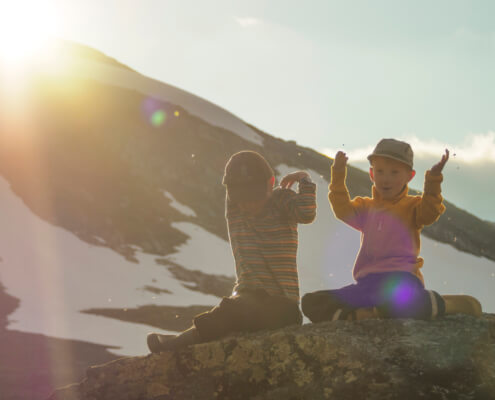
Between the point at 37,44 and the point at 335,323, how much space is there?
69.5m

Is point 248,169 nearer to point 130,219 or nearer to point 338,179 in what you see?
point 338,179

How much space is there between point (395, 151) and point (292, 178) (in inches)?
42.9

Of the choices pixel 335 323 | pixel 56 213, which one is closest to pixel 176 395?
pixel 335 323

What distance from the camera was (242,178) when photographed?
18.0 feet

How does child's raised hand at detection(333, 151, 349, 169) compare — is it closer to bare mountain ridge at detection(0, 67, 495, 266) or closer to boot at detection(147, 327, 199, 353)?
boot at detection(147, 327, 199, 353)

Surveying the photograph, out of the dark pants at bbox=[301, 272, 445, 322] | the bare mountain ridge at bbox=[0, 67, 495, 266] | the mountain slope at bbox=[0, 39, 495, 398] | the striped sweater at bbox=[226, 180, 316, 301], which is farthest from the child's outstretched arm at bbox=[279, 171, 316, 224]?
the bare mountain ridge at bbox=[0, 67, 495, 266]

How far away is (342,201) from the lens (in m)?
5.50

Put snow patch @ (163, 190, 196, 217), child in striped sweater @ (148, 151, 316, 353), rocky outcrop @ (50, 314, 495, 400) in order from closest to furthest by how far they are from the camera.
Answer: rocky outcrop @ (50, 314, 495, 400) < child in striped sweater @ (148, 151, 316, 353) < snow patch @ (163, 190, 196, 217)

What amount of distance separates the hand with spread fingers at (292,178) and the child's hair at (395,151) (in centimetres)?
77

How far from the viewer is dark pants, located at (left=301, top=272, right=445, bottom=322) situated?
4.61 metres

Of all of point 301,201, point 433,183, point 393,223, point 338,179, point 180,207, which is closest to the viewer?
point 433,183

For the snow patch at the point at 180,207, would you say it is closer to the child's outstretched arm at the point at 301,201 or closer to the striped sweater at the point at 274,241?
the striped sweater at the point at 274,241

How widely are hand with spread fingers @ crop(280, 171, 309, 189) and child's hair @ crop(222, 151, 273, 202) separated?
0.81 ft

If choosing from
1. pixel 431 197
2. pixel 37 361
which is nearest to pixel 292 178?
pixel 431 197
